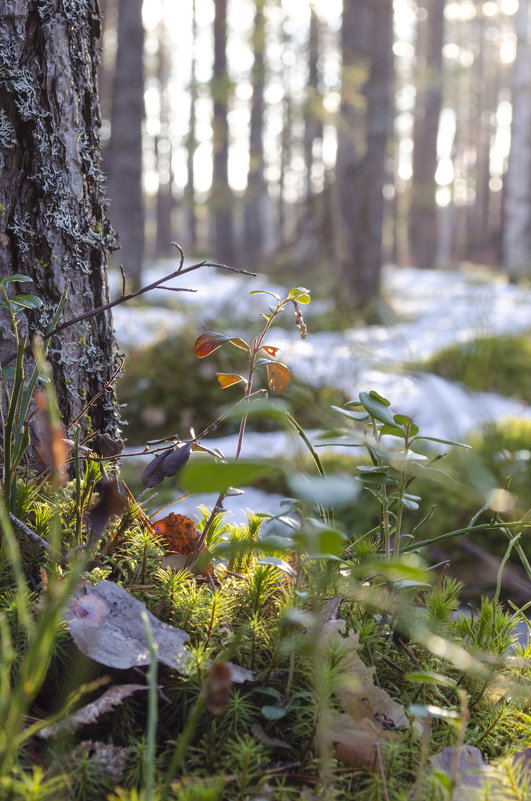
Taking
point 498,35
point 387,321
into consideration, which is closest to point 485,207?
point 498,35

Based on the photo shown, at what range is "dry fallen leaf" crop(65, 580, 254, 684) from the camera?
0.80 metres

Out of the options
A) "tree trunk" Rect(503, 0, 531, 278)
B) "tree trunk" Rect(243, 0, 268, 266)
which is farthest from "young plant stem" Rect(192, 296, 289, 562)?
"tree trunk" Rect(503, 0, 531, 278)

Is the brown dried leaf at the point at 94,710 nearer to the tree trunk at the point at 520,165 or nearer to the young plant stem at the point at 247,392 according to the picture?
the young plant stem at the point at 247,392

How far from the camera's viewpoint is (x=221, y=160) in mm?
15070

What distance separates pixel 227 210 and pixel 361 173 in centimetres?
680

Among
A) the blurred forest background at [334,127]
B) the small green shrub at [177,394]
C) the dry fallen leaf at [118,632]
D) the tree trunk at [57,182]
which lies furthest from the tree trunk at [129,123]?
the dry fallen leaf at [118,632]

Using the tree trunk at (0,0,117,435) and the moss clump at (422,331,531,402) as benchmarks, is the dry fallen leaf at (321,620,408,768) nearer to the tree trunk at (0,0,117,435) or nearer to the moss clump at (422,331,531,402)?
the tree trunk at (0,0,117,435)

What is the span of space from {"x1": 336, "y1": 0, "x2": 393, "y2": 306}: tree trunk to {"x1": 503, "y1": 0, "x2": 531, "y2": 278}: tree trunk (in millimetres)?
4970

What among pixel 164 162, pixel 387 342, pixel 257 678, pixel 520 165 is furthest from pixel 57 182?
pixel 164 162

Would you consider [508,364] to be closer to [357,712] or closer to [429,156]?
[357,712]

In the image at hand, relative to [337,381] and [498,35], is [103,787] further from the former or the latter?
[498,35]

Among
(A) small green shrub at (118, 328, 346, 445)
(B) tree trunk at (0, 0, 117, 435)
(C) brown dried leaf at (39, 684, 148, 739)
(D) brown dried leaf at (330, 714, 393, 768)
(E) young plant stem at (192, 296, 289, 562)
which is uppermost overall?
(B) tree trunk at (0, 0, 117, 435)

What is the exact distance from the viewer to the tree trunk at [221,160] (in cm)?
1252

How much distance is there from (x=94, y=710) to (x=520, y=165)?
1384 centimetres
